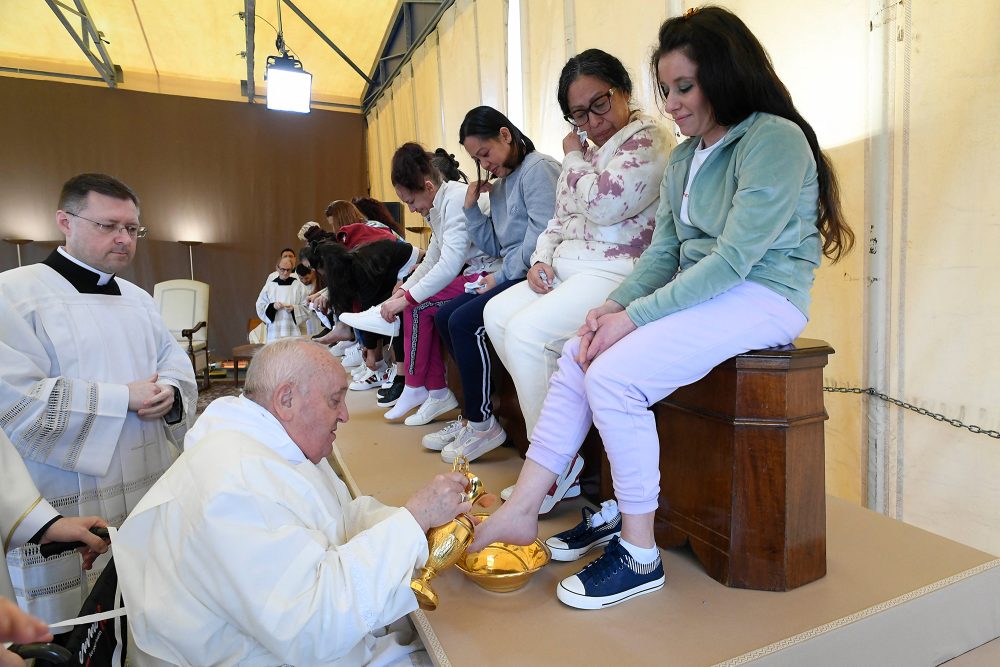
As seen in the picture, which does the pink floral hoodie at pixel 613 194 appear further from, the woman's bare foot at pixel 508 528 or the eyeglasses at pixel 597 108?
the woman's bare foot at pixel 508 528

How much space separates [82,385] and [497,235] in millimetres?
1545

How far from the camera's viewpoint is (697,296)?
121cm

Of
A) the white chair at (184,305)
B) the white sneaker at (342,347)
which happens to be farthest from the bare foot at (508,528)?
the white chair at (184,305)

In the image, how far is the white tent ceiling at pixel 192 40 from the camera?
7.30 m

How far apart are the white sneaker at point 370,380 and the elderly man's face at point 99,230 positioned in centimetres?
196

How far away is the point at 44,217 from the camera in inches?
336

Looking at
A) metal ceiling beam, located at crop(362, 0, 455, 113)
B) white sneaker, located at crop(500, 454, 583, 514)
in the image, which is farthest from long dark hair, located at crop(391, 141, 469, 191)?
metal ceiling beam, located at crop(362, 0, 455, 113)

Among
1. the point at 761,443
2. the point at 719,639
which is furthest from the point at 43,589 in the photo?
the point at 761,443

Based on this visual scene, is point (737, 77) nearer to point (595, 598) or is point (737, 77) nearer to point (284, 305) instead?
point (595, 598)

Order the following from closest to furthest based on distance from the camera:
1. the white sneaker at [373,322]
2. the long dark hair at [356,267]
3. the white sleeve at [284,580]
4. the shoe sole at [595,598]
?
the white sleeve at [284,580]
the shoe sole at [595,598]
the white sneaker at [373,322]
the long dark hair at [356,267]

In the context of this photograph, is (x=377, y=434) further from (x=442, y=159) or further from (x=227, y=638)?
(x=227, y=638)

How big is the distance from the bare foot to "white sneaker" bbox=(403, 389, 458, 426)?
138 centimetres

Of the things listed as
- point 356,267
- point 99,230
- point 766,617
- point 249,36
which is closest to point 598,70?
point 766,617

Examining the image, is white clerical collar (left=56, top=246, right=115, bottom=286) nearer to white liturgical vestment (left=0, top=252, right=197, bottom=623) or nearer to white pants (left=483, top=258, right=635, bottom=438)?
white liturgical vestment (left=0, top=252, right=197, bottom=623)
